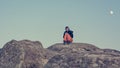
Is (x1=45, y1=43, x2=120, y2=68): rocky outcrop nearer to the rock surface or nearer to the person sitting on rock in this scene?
the rock surface

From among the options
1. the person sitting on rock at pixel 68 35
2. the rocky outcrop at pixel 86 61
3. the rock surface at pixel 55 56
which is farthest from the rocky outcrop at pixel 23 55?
the rocky outcrop at pixel 86 61

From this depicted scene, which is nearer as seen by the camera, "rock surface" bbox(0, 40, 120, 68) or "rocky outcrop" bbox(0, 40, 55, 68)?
"rock surface" bbox(0, 40, 120, 68)

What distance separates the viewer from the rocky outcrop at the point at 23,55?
33344mm

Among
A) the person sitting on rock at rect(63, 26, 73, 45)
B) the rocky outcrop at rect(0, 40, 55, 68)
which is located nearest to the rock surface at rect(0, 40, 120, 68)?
the rocky outcrop at rect(0, 40, 55, 68)

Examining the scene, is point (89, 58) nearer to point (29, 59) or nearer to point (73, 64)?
point (73, 64)

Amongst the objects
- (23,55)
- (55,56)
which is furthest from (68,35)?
(55,56)

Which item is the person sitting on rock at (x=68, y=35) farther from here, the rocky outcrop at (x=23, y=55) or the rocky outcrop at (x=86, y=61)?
the rocky outcrop at (x=86, y=61)

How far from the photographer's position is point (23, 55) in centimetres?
3378

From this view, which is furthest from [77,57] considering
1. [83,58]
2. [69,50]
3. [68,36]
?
[68,36]

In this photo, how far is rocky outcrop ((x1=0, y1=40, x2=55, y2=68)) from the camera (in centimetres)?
3334

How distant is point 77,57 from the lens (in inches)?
1147

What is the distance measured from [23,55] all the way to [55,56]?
4859mm

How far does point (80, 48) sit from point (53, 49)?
4492mm

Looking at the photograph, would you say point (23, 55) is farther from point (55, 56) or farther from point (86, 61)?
point (86, 61)
